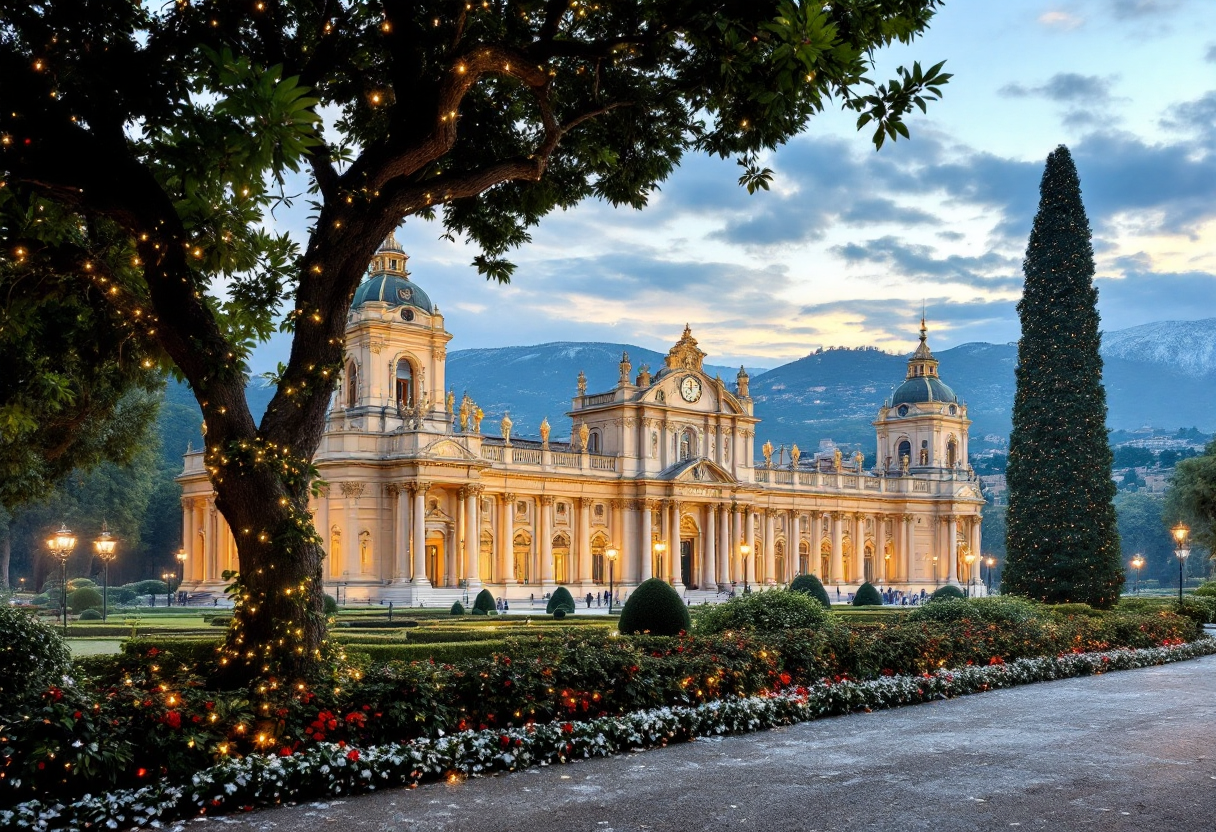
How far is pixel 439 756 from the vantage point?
10.1 m

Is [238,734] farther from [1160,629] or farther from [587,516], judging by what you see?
[587,516]

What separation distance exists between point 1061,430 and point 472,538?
28826mm

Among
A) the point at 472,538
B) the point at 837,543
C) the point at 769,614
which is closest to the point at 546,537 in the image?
the point at 472,538

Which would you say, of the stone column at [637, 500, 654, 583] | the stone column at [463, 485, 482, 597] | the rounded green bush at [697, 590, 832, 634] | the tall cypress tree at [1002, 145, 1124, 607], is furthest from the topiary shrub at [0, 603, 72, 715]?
the stone column at [637, 500, 654, 583]

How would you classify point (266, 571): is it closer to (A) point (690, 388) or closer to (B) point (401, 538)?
(B) point (401, 538)

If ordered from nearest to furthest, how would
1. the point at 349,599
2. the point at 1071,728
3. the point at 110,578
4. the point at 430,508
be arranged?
the point at 1071,728 → the point at 349,599 → the point at 430,508 → the point at 110,578

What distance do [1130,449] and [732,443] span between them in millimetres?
112390

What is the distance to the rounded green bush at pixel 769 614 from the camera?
17.6 metres

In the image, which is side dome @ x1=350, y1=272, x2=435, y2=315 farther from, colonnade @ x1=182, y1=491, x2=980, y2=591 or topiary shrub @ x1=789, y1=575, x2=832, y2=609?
topiary shrub @ x1=789, y1=575, x2=832, y2=609

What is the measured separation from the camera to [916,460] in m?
80.1

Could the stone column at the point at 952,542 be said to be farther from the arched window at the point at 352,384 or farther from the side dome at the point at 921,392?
the arched window at the point at 352,384

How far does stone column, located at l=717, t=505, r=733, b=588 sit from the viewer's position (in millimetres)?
63875

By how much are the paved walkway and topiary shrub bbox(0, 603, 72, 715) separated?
3.31 metres

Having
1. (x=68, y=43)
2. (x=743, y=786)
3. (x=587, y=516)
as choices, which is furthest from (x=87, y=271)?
(x=587, y=516)
